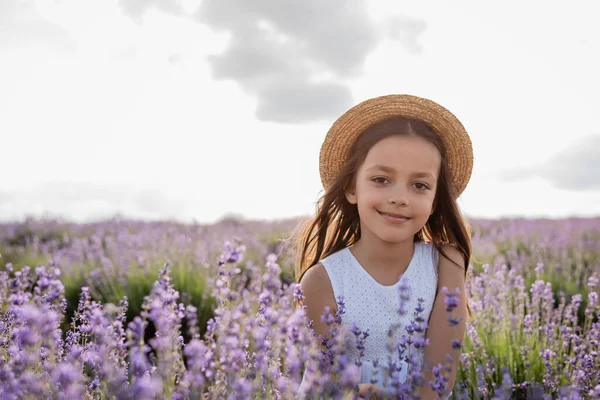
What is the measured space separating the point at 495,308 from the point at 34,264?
5.62m

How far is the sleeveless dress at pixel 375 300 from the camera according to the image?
2979 millimetres

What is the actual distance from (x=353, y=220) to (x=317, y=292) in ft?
2.01

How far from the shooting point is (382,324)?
301 cm

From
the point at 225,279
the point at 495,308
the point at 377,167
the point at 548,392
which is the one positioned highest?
the point at 377,167

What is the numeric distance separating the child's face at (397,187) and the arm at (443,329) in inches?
13.0

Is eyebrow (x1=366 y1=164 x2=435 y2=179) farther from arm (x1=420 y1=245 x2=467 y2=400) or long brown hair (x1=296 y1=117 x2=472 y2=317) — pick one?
arm (x1=420 y1=245 x2=467 y2=400)

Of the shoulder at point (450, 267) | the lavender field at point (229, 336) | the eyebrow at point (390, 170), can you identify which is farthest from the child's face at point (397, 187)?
the lavender field at point (229, 336)

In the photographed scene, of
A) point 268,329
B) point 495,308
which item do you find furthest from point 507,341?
point 268,329

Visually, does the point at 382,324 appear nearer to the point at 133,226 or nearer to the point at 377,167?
the point at 377,167

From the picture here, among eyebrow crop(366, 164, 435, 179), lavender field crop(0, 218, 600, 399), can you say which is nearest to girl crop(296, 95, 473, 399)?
eyebrow crop(366, 164, 435, 179)

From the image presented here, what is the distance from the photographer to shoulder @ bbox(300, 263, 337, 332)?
2975 mm

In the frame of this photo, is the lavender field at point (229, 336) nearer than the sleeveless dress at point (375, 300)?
Yes

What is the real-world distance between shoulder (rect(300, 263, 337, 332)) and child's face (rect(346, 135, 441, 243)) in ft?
1.10

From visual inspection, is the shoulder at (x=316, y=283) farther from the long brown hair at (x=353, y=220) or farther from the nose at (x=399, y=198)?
the nose at (x=399, y=198)
